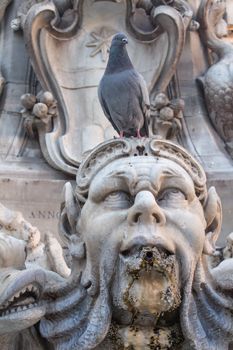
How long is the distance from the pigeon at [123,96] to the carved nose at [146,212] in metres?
2.06

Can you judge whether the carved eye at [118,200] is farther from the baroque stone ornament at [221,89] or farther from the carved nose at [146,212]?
the baroque stone ornament at [221,89]

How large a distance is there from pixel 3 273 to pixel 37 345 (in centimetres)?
33

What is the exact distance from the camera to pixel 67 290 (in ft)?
9.61

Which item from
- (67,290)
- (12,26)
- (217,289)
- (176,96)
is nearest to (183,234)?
(217,289)

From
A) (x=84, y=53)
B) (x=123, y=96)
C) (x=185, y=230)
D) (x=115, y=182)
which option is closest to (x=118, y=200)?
(x=115, y=182)

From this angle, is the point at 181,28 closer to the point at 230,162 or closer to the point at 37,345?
the point at 230,162

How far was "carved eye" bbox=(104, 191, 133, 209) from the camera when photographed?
2844 mm

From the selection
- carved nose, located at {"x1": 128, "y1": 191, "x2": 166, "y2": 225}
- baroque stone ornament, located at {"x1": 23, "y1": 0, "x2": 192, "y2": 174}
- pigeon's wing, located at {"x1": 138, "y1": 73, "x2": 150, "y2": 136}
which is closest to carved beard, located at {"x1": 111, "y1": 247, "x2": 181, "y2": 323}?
carved nose, located at {"x1": 128, "y1": 191, "x2": 166, "y2": 225}

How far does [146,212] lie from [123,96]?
2.31 metres

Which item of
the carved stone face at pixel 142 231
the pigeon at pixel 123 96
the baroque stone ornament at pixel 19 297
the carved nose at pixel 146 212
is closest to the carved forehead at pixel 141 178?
the carved stone face at pixel 142 231

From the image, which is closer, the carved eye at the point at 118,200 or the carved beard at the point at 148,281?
the carved beard at the point at 148,281

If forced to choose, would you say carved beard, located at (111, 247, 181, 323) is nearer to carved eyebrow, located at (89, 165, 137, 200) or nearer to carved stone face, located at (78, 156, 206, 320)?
carved stone face, located at (78, 156, 206, 320)

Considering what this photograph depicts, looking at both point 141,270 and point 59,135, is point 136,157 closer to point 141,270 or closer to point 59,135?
point 141,270

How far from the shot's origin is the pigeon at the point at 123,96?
4793 mm
